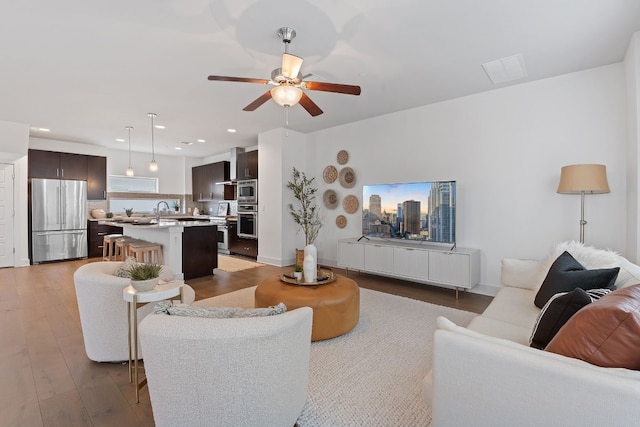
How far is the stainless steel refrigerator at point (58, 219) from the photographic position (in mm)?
6176

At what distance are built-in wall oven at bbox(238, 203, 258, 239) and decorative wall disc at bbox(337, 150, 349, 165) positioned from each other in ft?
7.05

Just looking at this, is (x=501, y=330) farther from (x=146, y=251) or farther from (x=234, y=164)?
(x=234, y=164)

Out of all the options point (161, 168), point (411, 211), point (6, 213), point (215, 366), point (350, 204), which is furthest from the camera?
point (161, 168)

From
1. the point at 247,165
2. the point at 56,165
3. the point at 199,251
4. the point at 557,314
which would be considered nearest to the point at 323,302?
the point at 557,314

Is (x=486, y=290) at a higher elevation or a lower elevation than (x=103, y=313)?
lower

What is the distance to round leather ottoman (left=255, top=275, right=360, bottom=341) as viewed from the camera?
8.57ft

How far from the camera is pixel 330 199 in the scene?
5.93 metres

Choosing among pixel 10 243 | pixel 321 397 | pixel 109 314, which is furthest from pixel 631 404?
pixel 10 243

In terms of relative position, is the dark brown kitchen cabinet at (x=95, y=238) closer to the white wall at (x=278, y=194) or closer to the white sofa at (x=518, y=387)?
the white wall at (x=278, y=194)

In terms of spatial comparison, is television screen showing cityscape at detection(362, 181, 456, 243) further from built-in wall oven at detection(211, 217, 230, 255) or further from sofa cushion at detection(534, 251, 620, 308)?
built-in wall oven at detection(211, 217, 230, 255)

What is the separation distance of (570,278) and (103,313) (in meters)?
3.29

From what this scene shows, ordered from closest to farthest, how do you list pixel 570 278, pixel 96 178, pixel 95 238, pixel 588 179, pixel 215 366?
pixel 215 366, pixel 570 278, pixel 588 179, pixel 95 238, pixel 96 178

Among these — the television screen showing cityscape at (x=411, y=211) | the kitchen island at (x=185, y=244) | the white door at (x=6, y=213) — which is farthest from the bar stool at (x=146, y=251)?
the television screen showing cityscape at (x=411, y=211)

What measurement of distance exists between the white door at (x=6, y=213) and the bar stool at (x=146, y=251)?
9.25 feet
